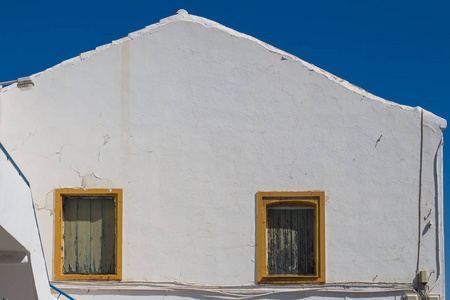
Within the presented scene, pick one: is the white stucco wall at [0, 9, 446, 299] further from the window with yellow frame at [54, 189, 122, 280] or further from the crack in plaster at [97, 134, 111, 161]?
the window with yellow frame at [54, 189, 122, 280]

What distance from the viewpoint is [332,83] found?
584 inches

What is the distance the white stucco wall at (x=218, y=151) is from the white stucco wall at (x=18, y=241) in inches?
76.1

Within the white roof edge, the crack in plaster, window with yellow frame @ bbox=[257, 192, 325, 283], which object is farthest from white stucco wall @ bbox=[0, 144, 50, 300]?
window with yellow frame @ bbox=[257, 192, 325, 283]

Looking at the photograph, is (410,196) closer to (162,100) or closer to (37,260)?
(162,100)

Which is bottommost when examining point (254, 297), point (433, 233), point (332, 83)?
point (254, 297)

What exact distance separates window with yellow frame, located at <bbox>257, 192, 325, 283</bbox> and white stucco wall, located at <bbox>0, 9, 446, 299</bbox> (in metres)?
0.16

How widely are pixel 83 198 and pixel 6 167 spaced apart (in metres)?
4.08

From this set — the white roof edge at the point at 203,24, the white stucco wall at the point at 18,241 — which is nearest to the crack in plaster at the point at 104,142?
the white roof edge at the point at 203,24

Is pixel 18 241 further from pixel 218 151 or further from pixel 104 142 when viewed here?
pixel 218 151

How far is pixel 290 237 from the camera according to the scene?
14.9m

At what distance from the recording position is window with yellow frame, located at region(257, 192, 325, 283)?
1468 cm

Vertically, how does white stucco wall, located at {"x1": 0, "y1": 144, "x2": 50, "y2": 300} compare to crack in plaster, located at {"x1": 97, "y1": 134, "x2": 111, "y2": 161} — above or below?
below

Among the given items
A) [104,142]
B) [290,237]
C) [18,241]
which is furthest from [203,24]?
[18,241]

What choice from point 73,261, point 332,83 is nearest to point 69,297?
point 73,261
